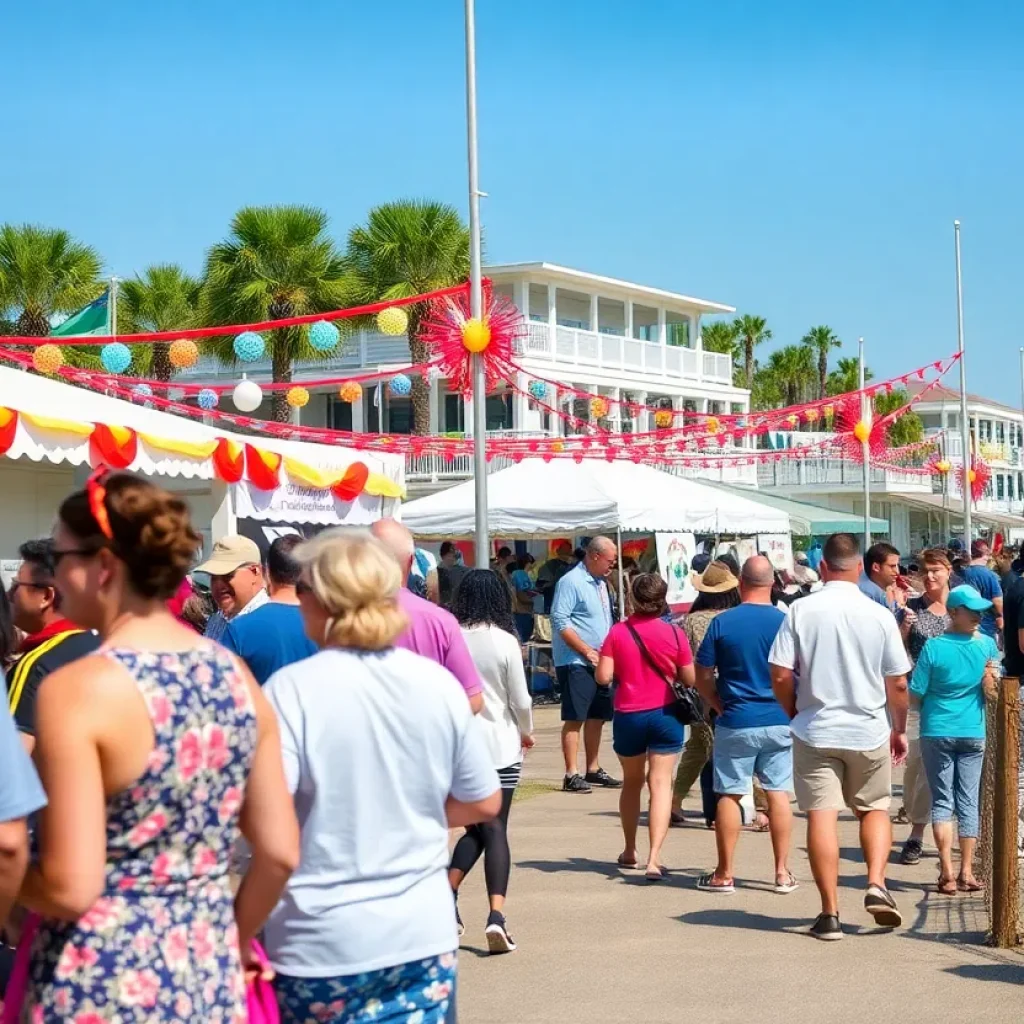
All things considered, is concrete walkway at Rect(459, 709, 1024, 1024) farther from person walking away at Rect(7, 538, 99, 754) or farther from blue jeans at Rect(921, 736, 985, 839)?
person walking away at Rect(7, 538, 99, 754)

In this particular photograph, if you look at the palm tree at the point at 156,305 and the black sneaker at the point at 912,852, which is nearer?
the black sneaker at the point at 912,852

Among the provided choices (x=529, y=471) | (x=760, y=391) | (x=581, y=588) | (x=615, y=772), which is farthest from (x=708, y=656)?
(x=760, y=391)

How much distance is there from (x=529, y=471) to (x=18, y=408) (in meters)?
9.42

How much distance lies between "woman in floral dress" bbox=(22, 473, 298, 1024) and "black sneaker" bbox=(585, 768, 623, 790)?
1001 cm

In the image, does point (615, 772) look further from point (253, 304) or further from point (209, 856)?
point (253, 304)

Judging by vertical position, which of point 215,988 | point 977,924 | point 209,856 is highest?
point 209,856

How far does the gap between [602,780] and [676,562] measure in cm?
711

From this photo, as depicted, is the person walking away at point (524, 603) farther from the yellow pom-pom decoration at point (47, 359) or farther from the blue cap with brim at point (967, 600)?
the blue cap with brim at point (967, 600)

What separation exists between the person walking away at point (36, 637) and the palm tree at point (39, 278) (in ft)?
101

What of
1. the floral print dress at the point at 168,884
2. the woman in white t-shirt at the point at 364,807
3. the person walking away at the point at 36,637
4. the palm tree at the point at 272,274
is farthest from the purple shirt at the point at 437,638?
the palm tree at the point at 272,274

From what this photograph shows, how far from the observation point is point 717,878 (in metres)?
8.67

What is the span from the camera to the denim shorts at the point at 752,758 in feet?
27.5

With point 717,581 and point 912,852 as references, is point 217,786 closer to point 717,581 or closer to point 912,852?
point 912,852

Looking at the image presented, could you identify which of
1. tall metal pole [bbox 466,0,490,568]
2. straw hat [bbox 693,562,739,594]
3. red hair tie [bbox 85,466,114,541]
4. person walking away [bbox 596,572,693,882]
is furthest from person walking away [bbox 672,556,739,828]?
red hair tie [bbox 85,466,114,541]
